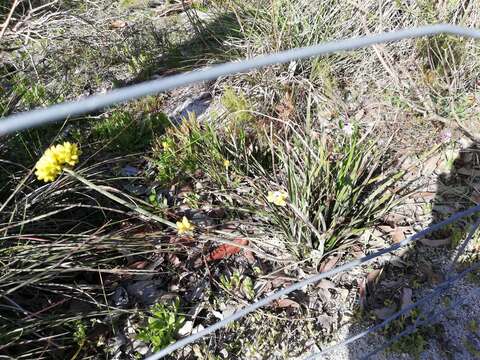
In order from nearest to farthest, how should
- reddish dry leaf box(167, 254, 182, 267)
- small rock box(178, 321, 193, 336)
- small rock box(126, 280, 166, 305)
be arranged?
small rock box(178, 321, 193, 336) < small rock box(126, 280, 166, 305) < reddish dry leaf box(167, 254, 182, 267)

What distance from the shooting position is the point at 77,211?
217 centimetres

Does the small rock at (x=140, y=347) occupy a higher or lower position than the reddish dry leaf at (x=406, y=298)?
lower

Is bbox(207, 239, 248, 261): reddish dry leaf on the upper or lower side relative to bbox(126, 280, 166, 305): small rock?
upper

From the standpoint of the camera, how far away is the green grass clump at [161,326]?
1.66 metres

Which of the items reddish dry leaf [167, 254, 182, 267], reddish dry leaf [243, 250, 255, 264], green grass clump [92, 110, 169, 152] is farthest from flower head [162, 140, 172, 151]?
reddish dry leaf [243, 250, 255, 264]

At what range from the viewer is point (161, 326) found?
5.61ft

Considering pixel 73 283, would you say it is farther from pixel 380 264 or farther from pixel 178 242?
pixel 380 264

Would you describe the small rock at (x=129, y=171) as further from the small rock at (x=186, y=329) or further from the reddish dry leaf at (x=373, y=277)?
the reddish dry leaf at (x=373, y=277)

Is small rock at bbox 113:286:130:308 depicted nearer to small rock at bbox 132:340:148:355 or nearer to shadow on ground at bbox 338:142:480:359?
small rock at bbox 132:340:148:355

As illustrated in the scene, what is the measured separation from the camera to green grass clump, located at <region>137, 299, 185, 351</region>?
65.5 inches

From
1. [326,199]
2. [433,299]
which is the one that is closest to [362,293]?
[433,299]

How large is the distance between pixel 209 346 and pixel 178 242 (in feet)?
1.82

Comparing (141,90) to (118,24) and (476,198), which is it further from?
(118,24)

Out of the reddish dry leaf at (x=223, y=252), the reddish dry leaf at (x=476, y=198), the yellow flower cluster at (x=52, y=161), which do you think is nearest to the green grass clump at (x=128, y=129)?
the reddish dry leaf at (x=223, y=252)
